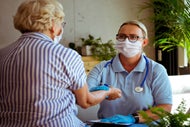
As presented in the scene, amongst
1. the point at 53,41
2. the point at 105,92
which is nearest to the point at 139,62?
the point at 105,92

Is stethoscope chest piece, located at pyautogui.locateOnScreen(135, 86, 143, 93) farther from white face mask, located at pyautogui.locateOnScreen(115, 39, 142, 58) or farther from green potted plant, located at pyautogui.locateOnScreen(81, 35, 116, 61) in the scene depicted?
green potted plant, located at pyautogui.locateOnScreen(81, 35, 116, 61)

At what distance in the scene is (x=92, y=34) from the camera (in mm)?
4723

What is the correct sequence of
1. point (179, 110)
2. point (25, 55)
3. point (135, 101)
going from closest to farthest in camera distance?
point (179, 110) < point (25, 55) < point (135, 101)

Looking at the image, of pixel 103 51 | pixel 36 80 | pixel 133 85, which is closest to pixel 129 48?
pixel 133 85

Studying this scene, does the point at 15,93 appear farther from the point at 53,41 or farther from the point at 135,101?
the point at 135,101

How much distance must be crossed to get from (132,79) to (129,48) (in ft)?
0.73

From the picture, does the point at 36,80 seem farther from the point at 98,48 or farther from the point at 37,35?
the point at 98,48

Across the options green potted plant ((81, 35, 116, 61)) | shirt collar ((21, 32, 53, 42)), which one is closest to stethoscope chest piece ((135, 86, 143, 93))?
shirt collar ((21, 32, 53, 42))

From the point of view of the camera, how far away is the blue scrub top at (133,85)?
1.94 metres

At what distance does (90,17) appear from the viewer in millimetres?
4688

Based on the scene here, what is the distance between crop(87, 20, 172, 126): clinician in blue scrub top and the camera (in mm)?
1944

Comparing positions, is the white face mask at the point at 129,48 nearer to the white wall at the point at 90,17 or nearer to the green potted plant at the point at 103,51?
the green potted plant at the point at 103,51

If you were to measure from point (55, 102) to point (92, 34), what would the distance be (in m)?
3.41

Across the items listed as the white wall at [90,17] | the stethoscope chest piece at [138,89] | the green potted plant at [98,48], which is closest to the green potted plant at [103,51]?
the green potted plant at [98,48]
